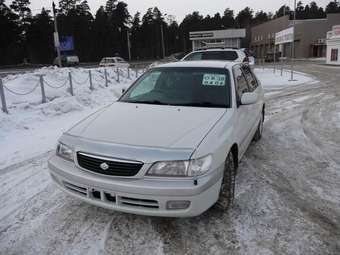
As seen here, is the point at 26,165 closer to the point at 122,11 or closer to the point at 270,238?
the point at 270,238

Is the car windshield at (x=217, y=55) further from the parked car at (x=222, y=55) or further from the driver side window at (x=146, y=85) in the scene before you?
the driver side window at (x=146, y=85)

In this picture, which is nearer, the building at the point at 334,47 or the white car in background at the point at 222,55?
Answer: the white car in background at the point at 222,55

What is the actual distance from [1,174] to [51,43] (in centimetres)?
6436

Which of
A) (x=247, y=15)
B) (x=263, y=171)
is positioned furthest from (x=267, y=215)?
(x=247, y=15)

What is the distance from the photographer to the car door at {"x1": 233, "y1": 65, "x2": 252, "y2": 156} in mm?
4012

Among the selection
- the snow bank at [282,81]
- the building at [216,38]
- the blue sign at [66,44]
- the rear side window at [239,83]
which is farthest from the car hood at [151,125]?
the building at [216,38]

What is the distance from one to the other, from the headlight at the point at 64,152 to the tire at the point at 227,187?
1.59 m

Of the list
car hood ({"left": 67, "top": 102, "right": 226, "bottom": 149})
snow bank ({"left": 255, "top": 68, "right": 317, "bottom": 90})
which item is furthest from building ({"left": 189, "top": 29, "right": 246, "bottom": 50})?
car hood ({"left": 67, "top": 102, "right": 226, "bottom": 149})

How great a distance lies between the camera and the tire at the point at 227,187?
3466mm

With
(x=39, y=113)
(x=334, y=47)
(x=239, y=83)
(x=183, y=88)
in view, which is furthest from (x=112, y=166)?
(x=334, y=47)

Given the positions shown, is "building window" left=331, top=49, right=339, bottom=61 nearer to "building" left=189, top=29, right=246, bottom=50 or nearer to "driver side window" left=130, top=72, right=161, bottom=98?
"building" left=189, top=29, right=246, bottom=50

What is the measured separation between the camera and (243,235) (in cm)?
320

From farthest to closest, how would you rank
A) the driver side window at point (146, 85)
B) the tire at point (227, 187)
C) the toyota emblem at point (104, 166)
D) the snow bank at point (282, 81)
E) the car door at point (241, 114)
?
the snow bank at point (282, 81), the driver side window at point (146, 85), the car door at point (241, 114), the tire at point (227, 187), the toyota emblem at point (104, 166)

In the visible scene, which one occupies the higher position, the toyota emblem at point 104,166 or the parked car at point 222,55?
the parked car at point 222,55
